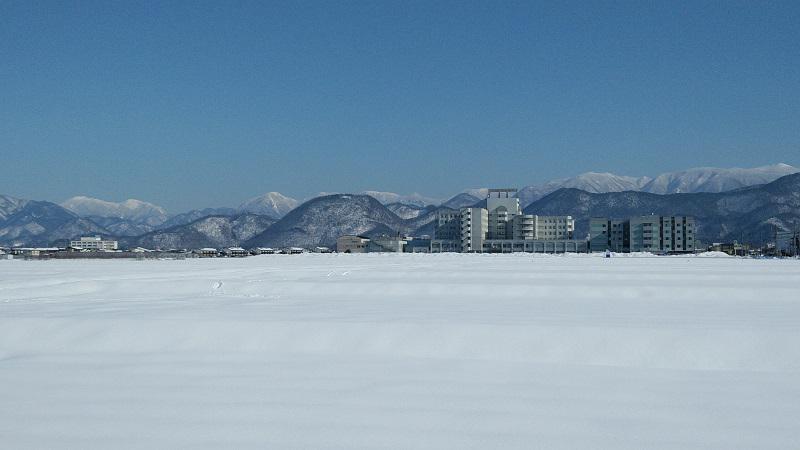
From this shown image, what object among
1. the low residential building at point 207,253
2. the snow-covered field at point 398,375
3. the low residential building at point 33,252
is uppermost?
the snow-covered field at point 398,375

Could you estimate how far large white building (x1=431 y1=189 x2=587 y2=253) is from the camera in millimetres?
118000

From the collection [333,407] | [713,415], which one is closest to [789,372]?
[713,415]

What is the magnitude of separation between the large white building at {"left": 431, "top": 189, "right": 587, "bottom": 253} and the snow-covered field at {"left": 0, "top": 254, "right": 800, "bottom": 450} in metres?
103

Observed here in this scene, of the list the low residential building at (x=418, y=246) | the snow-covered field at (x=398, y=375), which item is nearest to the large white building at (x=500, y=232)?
the low residential building at (x=418, y=246)

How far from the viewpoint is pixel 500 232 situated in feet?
417

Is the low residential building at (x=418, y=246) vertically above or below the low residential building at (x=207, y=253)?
above

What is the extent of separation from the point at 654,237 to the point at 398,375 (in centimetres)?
11521

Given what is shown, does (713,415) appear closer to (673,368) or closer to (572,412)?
(572,412)

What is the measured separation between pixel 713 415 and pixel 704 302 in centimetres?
1172

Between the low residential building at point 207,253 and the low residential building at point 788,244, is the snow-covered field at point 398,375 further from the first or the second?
the low residential building at point 788,244

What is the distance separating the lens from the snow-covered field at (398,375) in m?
5.86

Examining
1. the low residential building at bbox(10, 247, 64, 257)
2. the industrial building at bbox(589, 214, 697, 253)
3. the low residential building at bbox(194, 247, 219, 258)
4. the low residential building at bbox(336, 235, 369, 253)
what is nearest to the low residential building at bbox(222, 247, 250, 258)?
the low residential building at bbox(194, 247, 219, 258)

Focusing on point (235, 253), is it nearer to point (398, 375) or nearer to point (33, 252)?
point (33, 252)

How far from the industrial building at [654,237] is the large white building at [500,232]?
13.5 ft
